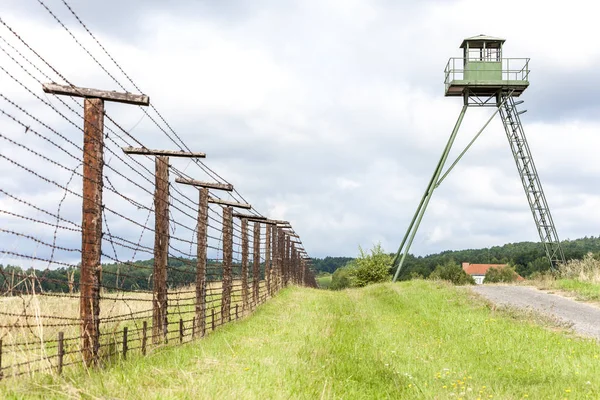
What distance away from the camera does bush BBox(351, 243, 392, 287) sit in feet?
139

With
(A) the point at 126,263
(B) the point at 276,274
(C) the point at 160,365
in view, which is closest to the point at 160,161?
(A) the point at 126,263

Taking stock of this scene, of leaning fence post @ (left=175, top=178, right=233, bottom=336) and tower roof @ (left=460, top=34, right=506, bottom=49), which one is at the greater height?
tower roof @ (left=460, top=34, right=506, bottom=49)

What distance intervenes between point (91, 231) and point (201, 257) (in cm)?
552

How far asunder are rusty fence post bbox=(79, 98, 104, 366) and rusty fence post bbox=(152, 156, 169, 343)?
8.52 ft

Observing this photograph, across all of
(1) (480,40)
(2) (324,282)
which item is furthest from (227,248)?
(2) (324,282)

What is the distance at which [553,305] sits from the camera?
57.3 feet

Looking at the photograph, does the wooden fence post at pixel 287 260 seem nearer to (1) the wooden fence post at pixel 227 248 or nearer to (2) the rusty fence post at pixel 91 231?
(1) the wooden fence post at pixel 227 248

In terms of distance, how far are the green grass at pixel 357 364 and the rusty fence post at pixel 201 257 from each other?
1.98ft

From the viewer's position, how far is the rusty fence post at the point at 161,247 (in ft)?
33.9

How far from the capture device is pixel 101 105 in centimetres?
808

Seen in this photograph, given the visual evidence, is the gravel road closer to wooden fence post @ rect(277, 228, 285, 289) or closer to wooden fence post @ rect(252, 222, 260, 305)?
wooden fence post @ rect(252, 222, 260, 305)

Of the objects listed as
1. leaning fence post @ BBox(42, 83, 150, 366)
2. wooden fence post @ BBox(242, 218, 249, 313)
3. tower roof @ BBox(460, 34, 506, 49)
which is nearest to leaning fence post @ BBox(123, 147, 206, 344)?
leaning fence post @ BBox(42, 83, 150, 366)

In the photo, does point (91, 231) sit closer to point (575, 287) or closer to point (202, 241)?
point (202, 241)

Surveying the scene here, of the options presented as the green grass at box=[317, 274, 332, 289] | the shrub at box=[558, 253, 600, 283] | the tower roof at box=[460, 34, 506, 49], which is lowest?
the green grass at box=[317, 274, 332, 289]
